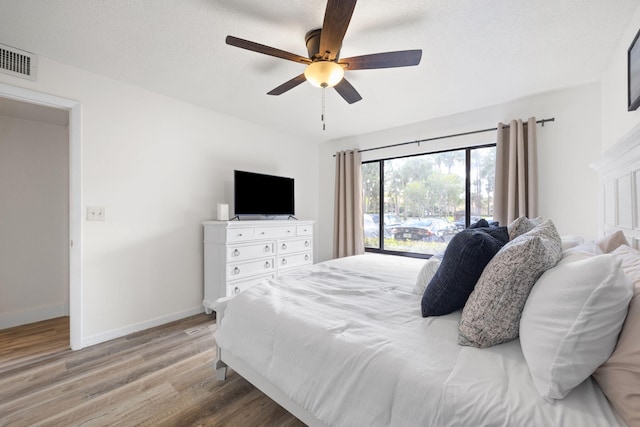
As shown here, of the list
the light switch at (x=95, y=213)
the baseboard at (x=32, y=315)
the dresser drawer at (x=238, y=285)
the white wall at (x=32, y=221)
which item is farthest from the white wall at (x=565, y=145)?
the baseboard at (x=32, y=315)

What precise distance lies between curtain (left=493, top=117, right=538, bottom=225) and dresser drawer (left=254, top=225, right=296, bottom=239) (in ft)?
7.76

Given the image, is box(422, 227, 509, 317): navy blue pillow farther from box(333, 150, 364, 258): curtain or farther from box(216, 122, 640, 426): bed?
box(333, 150, 364, 258): curtain

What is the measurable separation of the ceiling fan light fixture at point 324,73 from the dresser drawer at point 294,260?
7.05ft

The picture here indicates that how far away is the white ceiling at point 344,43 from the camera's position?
1570mm

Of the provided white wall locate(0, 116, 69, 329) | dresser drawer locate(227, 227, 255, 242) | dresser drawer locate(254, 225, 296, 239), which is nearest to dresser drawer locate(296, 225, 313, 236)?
dresser drawer locate(254, 225, 296, 239)

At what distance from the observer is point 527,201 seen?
276 cm

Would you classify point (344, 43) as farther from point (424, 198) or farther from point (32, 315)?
point (32, 315)

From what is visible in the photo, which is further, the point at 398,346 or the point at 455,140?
the point at 455,140

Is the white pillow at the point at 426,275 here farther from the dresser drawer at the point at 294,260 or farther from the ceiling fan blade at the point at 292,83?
the dresser drawer at the point at 294,260

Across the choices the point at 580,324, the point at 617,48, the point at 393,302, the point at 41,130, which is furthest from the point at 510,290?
the point at 41,130

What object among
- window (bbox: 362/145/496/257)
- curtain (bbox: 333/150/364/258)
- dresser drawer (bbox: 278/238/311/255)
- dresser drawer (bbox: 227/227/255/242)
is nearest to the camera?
dresser drawer (bbox: 227/227/255/242)

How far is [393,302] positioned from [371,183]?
2878 millimetres

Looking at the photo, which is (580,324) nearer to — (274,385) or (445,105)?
(274,385)

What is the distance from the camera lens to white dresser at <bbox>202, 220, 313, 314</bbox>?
2.79m
